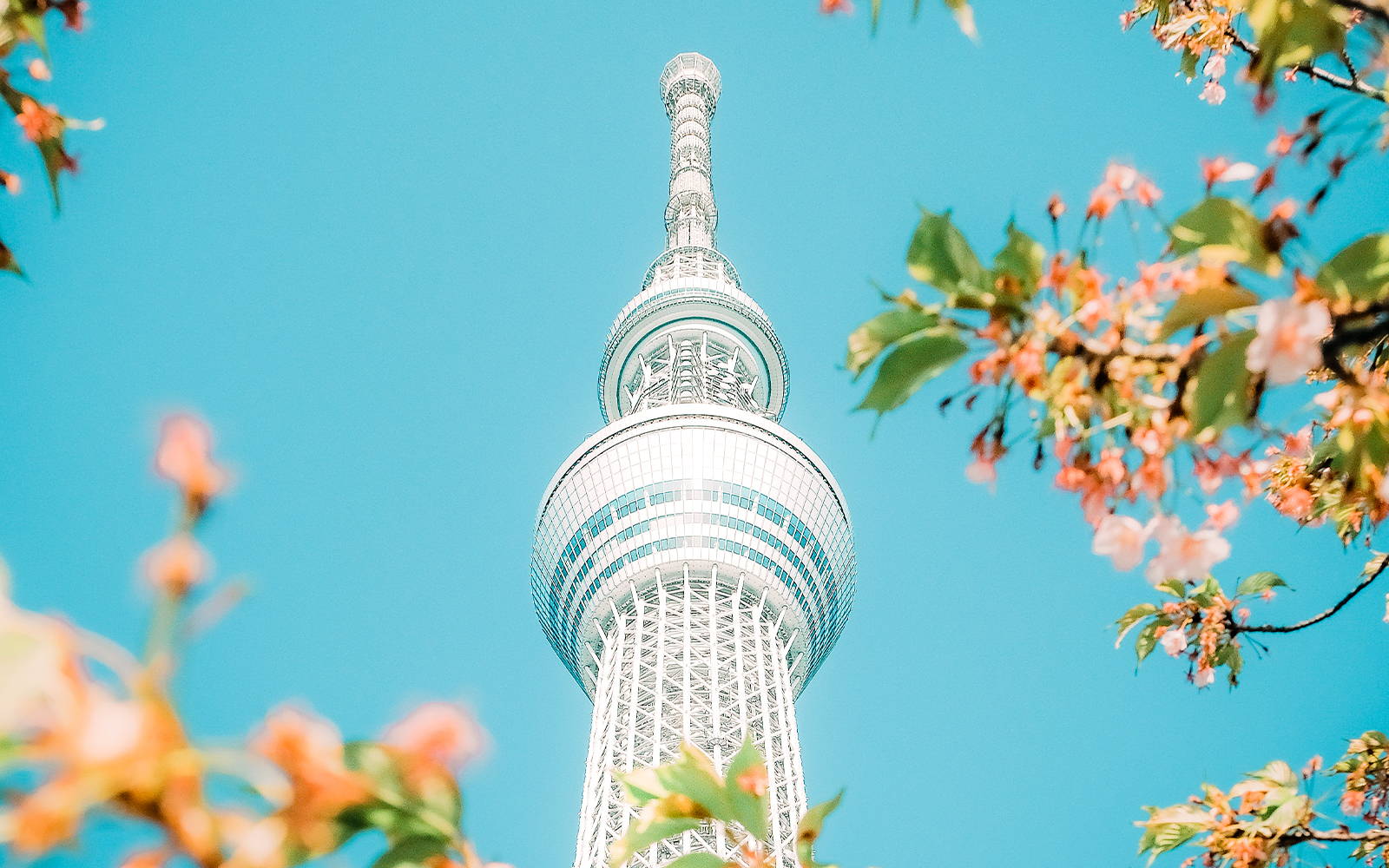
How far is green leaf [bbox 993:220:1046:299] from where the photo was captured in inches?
60.8

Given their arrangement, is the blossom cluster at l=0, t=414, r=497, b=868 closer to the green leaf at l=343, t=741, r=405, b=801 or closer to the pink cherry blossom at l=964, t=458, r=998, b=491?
the green leaf at l=343, t=741, r=405, b=801

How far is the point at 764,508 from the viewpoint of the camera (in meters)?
43.1

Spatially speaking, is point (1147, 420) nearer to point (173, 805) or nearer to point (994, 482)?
point (994, 482)

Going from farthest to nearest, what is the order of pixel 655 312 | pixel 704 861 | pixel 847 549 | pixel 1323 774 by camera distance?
pixel 655 312, pixel 847 549, pixel 1323 774, pixel 704 861

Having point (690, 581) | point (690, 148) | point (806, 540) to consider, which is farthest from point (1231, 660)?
point (690, 148)

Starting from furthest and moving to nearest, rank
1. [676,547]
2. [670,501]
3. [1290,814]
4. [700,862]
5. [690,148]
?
[690,148]
[676,547]
[670,501]
[1290,814]
[700,862]

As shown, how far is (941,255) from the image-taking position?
1.48 meters

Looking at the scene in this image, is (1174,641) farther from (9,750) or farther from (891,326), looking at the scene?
(9,750)

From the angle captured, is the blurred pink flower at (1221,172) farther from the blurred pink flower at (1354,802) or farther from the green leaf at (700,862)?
the blurred pink flower at (1354,802)

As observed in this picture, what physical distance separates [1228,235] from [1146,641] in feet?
8.26

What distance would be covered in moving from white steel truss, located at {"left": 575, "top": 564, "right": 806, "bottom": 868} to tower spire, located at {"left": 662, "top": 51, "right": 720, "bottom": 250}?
2633 centimetres

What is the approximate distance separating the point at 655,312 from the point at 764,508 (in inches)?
609

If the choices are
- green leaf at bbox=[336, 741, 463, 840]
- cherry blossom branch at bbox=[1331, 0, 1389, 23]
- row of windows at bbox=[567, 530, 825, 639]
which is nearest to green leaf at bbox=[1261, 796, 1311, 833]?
cherry blossom branch at bbox=[1331, 0, 1389, 23]

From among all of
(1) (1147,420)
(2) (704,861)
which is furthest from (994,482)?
(2) (704,861)
